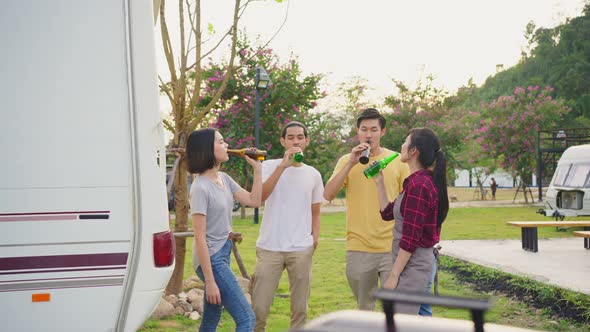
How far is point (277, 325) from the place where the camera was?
6090 millimetres

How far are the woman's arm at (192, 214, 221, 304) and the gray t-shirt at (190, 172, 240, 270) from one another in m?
0.08

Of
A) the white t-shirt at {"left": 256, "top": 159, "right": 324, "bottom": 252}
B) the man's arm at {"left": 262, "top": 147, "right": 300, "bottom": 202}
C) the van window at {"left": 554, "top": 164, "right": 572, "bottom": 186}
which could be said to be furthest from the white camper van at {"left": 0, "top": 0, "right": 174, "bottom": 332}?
the van window at {"left": 554, "top": 164, "right": 572, "bottom": 186}

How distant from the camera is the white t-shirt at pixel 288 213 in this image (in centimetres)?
455

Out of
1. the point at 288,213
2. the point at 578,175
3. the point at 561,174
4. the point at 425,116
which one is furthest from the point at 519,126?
the point at 288,213

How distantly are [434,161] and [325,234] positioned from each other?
39.2ft

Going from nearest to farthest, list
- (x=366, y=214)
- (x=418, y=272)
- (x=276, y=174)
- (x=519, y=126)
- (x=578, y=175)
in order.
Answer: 1. (x=418, y=272)
2. (x=276, y=174)
3. (x=366, y=214)
4. (x=578, y=175)
5. (x=519, y=126)

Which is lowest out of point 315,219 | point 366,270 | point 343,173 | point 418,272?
point 366,270

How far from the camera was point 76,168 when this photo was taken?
3.03 metres

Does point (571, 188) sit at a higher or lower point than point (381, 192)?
lower

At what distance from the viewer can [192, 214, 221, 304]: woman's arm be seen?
12.2ft

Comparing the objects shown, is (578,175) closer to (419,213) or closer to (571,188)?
(571,188)

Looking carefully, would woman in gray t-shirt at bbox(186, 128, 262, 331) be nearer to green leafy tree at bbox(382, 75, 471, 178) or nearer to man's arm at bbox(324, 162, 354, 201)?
man's arm at bbox(324, 162, 354, 201)

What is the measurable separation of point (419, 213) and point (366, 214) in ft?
3.14

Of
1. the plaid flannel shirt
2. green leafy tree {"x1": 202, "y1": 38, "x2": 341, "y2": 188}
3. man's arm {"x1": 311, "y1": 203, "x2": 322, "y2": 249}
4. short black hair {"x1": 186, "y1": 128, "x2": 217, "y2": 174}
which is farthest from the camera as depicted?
green leafy tree {"x1": 202, "y1": 38, "x2": 341, "y2": 188}
